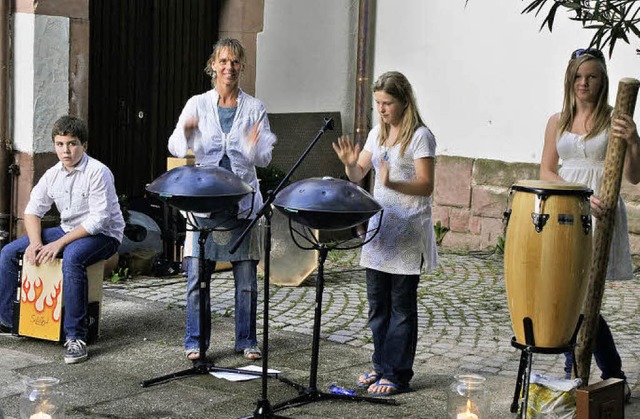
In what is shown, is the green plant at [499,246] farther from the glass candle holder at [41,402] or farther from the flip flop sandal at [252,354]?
the glass candle holder at [41,402]

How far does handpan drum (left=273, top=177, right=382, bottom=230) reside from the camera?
5746 millimetres

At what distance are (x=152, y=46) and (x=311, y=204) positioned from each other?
214 inches

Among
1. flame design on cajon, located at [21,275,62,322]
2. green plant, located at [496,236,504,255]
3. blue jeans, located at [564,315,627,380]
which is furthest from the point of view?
green plant, located at [496,236,504,255]

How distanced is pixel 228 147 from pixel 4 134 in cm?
297

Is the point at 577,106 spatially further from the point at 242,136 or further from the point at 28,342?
the point at 28,342

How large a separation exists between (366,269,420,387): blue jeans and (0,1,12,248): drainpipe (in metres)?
3.90

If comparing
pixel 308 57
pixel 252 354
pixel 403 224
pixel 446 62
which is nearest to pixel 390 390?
pixel 403 224

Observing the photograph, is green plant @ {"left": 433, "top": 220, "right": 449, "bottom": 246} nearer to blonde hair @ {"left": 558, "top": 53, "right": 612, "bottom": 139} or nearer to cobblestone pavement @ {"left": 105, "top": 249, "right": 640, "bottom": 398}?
cobblestone pavement @ {"left": 105, "top": 249, "right": 640, "bottom": 398}

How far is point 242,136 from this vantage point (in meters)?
6.81

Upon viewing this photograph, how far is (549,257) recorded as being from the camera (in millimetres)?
5504

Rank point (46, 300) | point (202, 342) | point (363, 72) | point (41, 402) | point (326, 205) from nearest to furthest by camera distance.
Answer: point (41, 402) → point (326, 205) → point (202, 342) → point (46, 300) → point (363, 72)

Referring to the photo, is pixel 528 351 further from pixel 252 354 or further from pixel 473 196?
pixel 473 196

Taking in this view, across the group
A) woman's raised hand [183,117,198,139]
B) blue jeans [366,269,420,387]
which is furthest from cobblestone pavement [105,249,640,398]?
woman's raised hand [183,117,198,139]

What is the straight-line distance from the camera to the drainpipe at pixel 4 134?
29.6 feet
